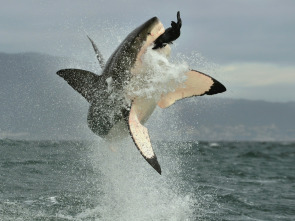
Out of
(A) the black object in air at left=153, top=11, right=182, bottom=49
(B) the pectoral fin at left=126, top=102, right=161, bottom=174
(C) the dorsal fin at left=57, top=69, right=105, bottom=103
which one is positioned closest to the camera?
(A) the black object in air at left=153, top=11, right=182, bottom=49

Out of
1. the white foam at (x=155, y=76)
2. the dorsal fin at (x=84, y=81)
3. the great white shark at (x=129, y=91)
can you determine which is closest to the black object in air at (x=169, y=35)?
the great white shark at (x=129, y=91)

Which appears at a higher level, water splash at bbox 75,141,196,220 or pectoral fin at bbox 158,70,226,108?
pectoral fin at bbox 158,70,226,108

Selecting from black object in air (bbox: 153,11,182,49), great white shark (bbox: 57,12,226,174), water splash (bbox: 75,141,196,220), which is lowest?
water splash (bbox: 75,141,196,220)

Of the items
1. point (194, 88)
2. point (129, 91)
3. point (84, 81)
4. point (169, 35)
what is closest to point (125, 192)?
point (84, 81)

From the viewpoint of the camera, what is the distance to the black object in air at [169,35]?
768 centimetres

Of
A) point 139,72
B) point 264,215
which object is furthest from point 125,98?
point 264,215

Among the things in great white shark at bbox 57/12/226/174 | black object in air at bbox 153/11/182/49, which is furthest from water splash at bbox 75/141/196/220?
black object in air at bbox 153/11/182/49

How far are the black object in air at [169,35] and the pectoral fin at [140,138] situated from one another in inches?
46.8

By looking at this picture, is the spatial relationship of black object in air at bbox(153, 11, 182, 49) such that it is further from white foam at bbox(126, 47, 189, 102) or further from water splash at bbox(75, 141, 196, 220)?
water splash at bbox(75, 141, 196, 220)

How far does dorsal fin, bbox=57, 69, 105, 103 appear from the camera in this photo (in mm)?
9023

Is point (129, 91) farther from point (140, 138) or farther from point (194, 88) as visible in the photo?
point (194, 88)

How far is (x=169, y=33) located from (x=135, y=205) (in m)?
5.18

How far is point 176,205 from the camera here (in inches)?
510

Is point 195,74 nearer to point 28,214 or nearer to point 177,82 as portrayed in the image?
point 177,82
